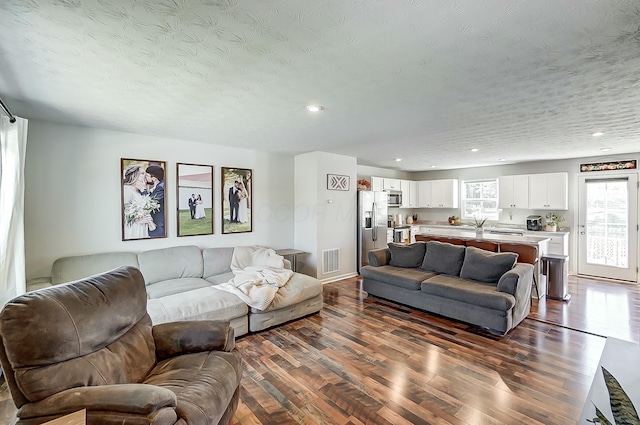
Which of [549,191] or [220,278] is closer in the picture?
[220,278]

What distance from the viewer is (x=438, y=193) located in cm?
801

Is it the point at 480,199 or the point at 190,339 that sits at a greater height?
the point at 480,199

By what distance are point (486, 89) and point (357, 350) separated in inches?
105

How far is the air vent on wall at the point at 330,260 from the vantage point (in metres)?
5.54

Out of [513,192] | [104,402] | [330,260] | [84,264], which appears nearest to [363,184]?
[330,260]

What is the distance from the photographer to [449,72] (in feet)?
6.93

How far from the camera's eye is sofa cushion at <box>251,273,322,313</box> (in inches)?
138

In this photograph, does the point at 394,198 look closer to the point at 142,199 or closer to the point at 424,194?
the point at 424,194

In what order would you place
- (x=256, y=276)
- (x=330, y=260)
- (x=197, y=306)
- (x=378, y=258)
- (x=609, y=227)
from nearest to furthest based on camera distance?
(x=197, y=306) → (x=256, y=276) → (x=378, y=258) → (x=330, y=260) → (x=609, y=227)

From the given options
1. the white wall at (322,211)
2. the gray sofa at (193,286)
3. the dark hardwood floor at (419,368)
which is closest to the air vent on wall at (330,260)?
the white wall at (322,211)

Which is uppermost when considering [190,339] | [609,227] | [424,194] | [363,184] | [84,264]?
[363,184]

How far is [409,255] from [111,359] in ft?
13.2

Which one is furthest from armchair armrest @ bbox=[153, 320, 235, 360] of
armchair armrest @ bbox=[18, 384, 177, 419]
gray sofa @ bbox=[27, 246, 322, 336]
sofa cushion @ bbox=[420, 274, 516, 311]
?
sofa cushion @ bbox=[420, 274, 516, 311]

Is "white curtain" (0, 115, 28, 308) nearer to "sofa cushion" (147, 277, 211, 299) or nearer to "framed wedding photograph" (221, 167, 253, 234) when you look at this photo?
"sofa cushion" (147, 277, 211, 299)
